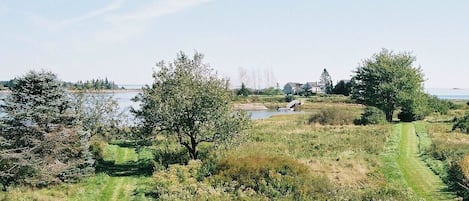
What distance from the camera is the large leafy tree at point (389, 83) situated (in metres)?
55.0

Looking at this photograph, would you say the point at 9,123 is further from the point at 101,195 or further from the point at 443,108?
the point at 443,108

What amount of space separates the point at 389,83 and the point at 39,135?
43.6 meters

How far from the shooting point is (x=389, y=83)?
182 feet

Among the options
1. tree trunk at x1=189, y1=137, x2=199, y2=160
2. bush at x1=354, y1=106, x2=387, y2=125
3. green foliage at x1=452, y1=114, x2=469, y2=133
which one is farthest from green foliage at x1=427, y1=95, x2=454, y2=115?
tree trunk at x1=189, y1=137, x2=199, y2=160

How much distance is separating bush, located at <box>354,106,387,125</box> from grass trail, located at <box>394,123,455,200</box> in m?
18.8

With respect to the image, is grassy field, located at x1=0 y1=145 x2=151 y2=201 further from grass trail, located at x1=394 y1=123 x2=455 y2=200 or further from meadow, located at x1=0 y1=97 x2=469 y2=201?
grass trail, located at x1=394 y1=123 x2=455 y2=200

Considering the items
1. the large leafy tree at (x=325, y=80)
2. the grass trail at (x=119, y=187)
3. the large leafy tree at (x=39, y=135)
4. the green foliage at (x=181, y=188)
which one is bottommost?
the grass trail at (x=119, y=187)

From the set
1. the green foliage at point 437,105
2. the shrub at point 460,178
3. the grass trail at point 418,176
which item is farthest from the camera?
the green foliage at point 437,105

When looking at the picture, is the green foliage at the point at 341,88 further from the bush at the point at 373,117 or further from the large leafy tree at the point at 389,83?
the bush at the point at 373,117

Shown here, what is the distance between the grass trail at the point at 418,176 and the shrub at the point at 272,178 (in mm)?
3952

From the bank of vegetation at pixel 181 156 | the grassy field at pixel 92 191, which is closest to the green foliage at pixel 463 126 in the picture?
the bank of vegetation at pixel 181 156

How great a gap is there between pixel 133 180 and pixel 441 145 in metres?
18.8

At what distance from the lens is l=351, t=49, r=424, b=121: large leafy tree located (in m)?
55.0

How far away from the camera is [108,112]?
3444 centimetres
